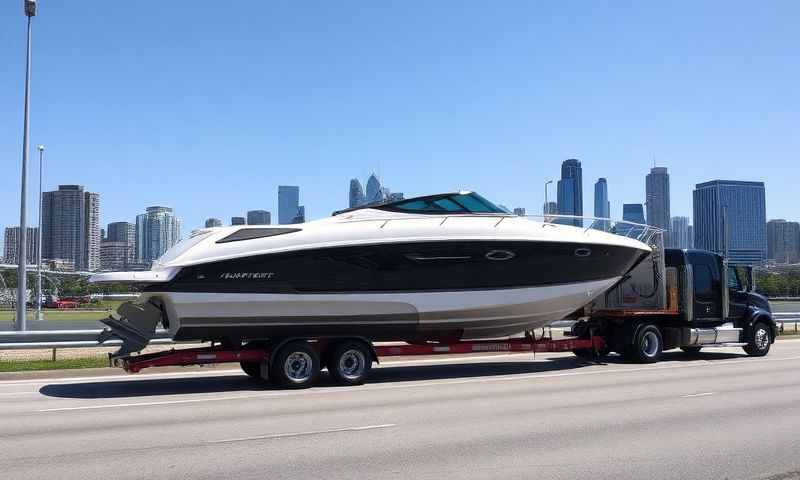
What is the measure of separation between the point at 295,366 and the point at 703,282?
11.6 m

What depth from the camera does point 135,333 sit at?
46.5 feet

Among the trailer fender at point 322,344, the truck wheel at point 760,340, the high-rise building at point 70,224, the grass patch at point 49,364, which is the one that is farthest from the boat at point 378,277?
the high-rise building at point 70,224

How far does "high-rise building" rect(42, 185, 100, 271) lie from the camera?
145 metres

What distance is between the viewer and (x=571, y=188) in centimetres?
9981

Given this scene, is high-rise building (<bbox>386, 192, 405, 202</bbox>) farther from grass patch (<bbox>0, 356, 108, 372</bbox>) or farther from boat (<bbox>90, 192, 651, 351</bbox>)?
grass patch (<bbox>0, 356, 108, 372</bbox>)

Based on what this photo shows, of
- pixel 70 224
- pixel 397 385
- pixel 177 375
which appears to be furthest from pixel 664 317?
pixel 70 224

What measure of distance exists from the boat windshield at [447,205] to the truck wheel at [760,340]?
9.51 metres

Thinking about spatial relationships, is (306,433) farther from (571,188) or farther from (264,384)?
(571,188)

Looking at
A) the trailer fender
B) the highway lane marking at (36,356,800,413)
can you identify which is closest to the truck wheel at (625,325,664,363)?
the highway lane marking at (36,356,800,413)

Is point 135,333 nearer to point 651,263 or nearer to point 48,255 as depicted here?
point 651,263

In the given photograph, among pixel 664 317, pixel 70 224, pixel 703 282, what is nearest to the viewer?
pixel 664 317

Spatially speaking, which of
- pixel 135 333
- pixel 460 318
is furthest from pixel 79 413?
pixel 460 318

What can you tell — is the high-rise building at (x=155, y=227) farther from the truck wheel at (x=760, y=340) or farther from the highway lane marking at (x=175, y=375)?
the truck wheel at (x=760, y=340)

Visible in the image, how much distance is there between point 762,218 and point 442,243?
161240 mm
